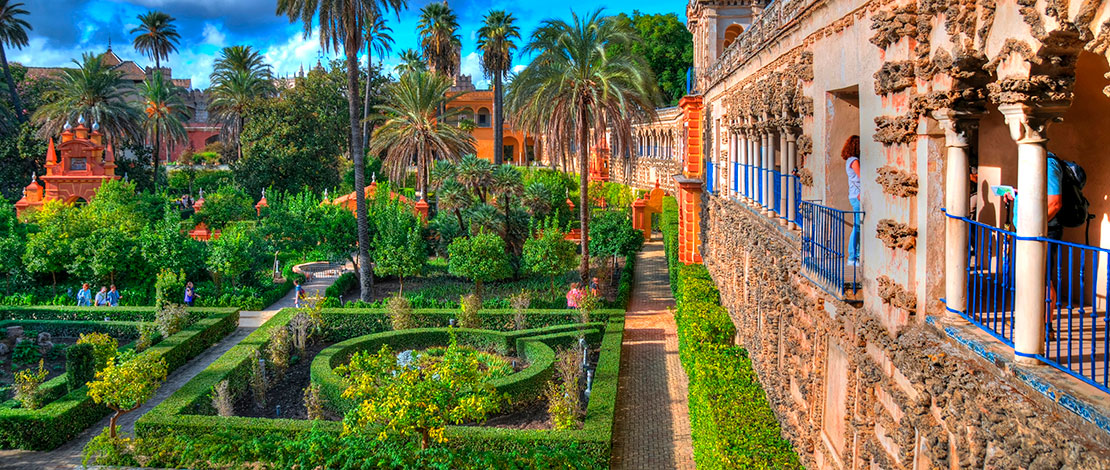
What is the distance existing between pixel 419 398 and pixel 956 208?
859 cm

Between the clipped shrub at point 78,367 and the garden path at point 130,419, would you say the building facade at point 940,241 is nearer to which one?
the garden path at point 130,419

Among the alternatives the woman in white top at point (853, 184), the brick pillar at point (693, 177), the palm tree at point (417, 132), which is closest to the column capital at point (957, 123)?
the woman in white top at point (853, 184)

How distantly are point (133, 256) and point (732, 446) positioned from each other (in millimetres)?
22913

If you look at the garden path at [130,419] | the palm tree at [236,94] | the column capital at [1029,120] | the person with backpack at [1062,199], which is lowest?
the garden path at [130,419]

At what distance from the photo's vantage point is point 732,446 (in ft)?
34.5

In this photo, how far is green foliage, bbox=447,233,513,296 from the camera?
24516mm

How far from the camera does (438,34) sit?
158 ft

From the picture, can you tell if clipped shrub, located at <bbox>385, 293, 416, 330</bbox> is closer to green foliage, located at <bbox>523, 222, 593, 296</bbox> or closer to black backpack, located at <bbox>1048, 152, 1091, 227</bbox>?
green foliage, located at <bbox>523, 222, 593, 296</bbox>

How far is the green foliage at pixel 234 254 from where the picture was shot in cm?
2603

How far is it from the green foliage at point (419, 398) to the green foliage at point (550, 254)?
11.7m

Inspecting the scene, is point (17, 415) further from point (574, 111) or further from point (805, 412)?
point (574, 111)

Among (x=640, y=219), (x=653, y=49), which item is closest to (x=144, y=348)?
(x=640, y=219)

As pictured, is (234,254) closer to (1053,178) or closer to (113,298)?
(113,298)

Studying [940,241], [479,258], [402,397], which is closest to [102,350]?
[402,397]
